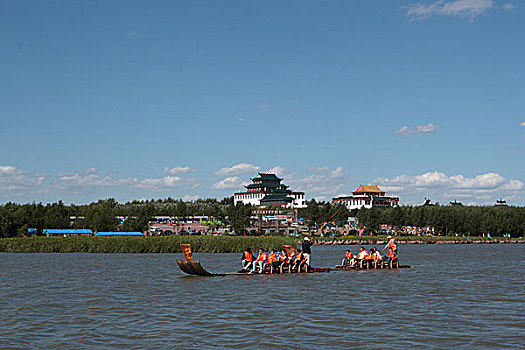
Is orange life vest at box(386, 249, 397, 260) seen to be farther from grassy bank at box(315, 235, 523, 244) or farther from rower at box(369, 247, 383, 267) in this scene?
grassy bank at box(315, 235, 523, 244)

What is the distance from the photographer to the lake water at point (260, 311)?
783 inches

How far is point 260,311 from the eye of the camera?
25.8m

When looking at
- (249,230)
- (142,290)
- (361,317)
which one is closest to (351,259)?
(142,290)

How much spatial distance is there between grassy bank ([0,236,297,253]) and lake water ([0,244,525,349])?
28.7 m

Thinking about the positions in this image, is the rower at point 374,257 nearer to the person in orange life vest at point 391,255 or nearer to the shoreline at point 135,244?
the person in orange life vest at point 391,255

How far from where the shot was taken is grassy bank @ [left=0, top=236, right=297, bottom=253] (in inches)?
2795

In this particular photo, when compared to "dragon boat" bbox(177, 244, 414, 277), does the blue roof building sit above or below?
above

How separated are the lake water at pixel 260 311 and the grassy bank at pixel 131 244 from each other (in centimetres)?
2873

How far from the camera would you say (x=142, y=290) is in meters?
33.4

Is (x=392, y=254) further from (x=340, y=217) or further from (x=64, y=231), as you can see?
(x=340, y=217)

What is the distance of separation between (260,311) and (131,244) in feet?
156

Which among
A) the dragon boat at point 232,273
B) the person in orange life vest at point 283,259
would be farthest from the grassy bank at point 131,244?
the person in orange life vest at point 283,259

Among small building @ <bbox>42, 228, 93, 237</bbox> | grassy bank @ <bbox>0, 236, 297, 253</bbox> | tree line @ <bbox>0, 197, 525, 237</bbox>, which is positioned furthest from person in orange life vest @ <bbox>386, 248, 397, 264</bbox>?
tree line @ <bbox>0, 197, 525, 237</bbox>

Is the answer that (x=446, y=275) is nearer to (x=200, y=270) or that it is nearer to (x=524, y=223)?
(x=200, y=270)
